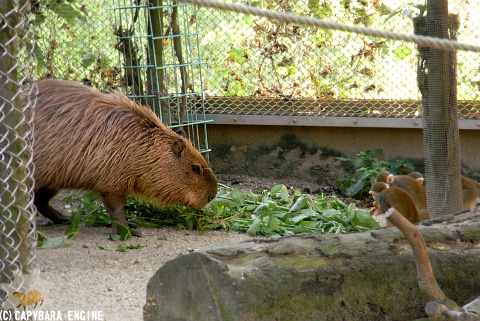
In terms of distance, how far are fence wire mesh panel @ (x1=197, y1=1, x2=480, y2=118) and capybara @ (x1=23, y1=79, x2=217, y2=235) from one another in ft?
8.99

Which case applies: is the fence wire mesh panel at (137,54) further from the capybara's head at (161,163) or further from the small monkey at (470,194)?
the small monkey at (470,194)

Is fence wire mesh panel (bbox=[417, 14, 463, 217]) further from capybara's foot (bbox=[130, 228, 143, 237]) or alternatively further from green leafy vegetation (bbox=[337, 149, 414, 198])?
capybara's foot (bbox=[130, 228, 143, 237])

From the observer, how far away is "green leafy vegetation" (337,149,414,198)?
7570 mm

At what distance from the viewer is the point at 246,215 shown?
255 inches

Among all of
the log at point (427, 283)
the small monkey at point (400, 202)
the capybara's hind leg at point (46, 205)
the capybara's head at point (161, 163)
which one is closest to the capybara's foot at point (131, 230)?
the capybara's head at point (161, 163)

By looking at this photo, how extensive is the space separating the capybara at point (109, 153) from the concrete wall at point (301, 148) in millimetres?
2567

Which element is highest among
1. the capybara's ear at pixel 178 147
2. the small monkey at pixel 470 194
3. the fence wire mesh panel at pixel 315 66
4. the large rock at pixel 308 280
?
the fence wire mesh panel at pixel 315 66

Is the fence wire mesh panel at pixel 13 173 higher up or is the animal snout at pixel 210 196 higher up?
the fence wire mesh panel at pixel 13 173

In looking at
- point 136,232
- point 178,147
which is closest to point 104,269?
point 136,232

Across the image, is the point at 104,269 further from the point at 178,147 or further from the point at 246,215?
the point at 246,215

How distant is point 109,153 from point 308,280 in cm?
294

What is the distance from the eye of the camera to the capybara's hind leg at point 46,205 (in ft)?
19.7

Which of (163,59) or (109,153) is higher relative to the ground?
(163,59)

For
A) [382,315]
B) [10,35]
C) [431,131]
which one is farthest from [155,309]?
[431,131]
